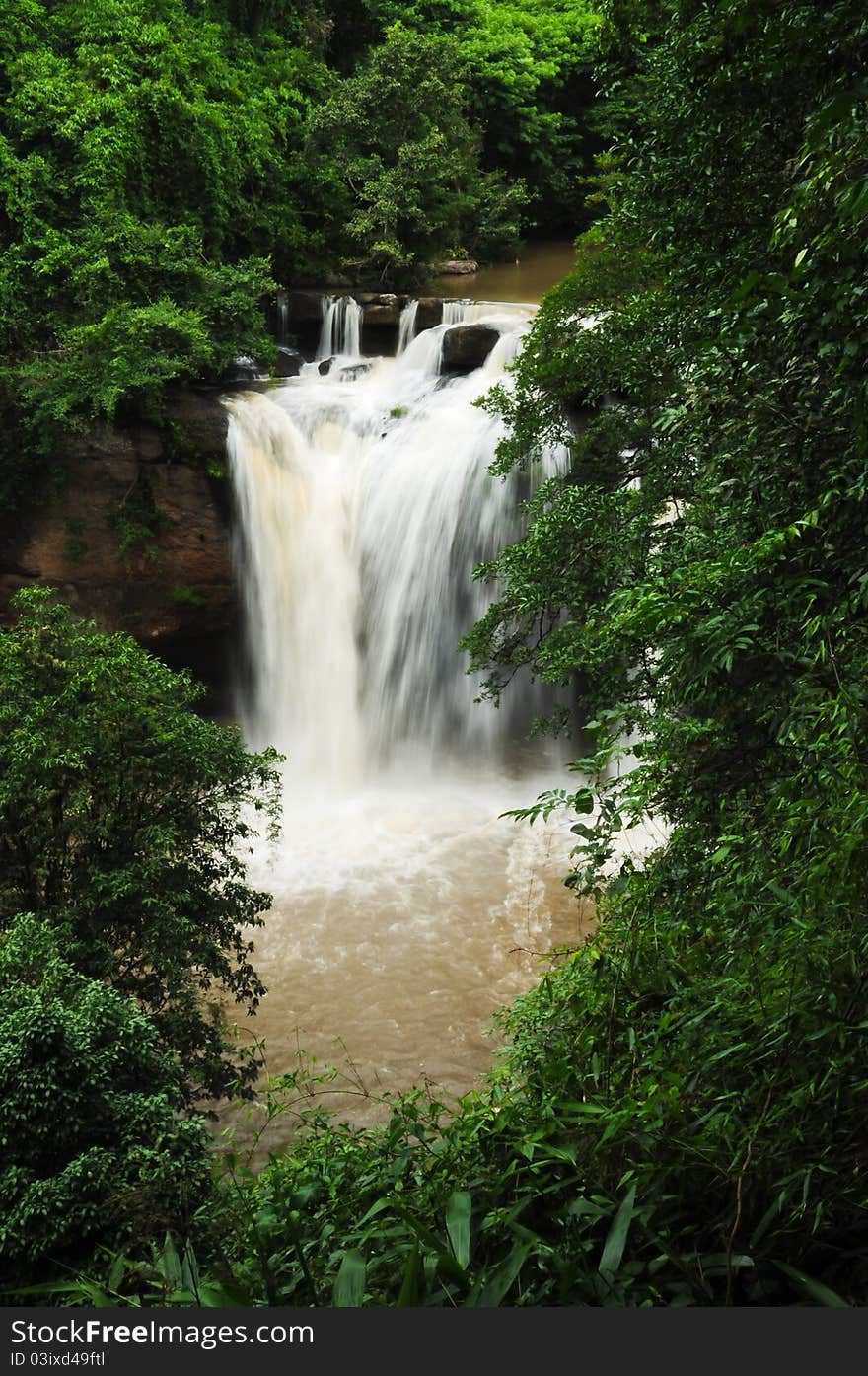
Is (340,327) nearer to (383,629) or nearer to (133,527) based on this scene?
(133,527)

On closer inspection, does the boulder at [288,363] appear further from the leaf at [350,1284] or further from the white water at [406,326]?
the leaf at [350,1284]

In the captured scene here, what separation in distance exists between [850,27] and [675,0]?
2.47 meters

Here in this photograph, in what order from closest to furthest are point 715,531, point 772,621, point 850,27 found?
point 850,27, point 772,621, point 715,531

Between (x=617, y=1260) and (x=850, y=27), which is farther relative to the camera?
(x=850, y=27)

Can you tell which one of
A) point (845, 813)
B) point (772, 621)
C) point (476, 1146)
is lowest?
point (476, 1146)

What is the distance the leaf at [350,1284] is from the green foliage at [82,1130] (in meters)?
1.61

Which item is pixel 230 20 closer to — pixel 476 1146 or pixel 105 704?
pixel 105 704

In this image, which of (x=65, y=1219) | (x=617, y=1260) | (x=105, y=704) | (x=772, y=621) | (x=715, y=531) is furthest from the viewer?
(x=105, y=704)

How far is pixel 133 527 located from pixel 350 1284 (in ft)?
37.8

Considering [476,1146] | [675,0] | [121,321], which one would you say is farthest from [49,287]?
[476,1146]

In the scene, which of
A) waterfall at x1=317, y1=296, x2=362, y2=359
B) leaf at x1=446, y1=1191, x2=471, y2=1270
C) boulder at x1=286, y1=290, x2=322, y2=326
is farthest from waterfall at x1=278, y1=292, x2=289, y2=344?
leaf at x1=446, y1=1191, x2=471, y2=1270

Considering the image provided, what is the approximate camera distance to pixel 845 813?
3051 millimetres

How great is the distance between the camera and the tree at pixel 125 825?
20.1 feet

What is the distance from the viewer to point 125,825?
261 inches
